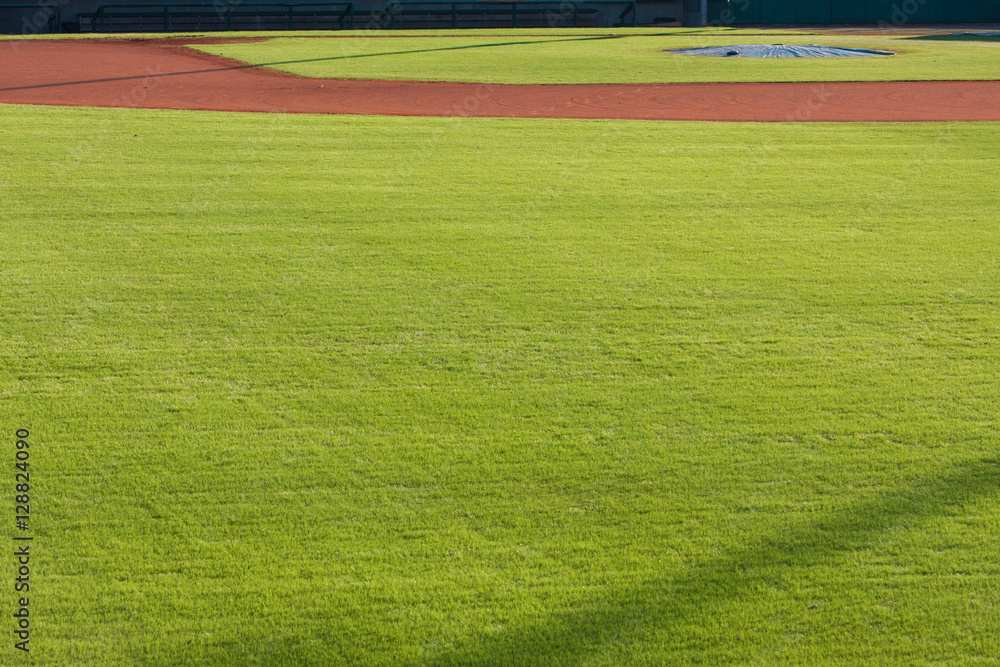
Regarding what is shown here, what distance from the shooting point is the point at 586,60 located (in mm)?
24750

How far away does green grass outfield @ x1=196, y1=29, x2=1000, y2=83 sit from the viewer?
20.8m

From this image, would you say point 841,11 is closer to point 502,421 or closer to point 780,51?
point 780,51

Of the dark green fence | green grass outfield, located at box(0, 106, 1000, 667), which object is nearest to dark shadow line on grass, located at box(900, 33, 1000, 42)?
the dark green fence

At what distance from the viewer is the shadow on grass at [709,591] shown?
3.40 metres

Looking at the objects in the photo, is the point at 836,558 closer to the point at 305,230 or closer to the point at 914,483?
the point at 914,483

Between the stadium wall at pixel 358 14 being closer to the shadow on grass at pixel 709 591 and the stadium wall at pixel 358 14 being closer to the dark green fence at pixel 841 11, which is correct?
the dark green fence at pixel 841 11

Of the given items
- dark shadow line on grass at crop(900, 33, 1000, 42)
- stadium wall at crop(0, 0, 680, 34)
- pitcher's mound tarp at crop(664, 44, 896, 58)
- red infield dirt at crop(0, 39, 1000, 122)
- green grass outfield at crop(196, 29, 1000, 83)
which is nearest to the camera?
red infield dirt at crop(0, 39, 1000, 122)

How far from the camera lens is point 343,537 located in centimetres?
404

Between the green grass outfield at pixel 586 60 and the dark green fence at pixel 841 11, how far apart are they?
11878mm

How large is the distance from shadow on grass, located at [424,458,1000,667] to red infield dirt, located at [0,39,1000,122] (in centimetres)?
1099

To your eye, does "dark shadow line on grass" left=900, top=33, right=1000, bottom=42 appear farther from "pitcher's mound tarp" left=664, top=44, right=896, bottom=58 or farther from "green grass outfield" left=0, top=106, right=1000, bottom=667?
"green grass outfield" left=0, top=106, right=1000, bottom=667

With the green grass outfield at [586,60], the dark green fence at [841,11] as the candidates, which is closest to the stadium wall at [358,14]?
the dark green fence at [841,11]

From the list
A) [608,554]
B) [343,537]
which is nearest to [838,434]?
[608,554]

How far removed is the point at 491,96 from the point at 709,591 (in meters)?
14.5
